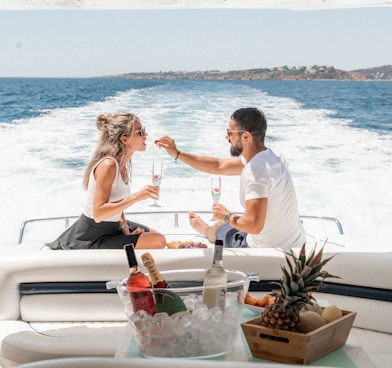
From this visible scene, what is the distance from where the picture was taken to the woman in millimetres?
3059

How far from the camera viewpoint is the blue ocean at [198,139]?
1165cm

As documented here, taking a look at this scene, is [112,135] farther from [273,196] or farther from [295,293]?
[295,293]

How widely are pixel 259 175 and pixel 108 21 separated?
24.0 meters

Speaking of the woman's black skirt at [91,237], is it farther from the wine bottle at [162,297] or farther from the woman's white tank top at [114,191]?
the wine bottle at [162,297]

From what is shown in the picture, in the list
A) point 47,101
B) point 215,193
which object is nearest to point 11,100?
point 47,101

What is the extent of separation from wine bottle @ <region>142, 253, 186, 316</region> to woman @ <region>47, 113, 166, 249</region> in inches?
42.7

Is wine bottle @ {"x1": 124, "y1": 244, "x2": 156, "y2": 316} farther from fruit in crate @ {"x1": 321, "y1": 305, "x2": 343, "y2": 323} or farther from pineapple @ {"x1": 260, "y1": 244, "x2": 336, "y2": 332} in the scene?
fruit in crate @ {"x1": 321, "y1": 305, "x2": 343, "y2": 323}

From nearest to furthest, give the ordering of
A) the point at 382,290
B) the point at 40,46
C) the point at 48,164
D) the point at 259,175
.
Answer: the point at 382,290 → the point at 259,175 → the point at 48,164 → the point at 40,46

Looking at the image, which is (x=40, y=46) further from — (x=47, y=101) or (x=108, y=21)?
(x=47, y=101)

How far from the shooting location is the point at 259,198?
9.37 ft

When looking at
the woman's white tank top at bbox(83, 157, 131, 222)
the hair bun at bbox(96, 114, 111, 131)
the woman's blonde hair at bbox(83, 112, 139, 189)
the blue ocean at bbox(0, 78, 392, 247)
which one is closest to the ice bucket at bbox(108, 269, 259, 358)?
the woman's white tank top at bbox(83, 157, 131, 222)

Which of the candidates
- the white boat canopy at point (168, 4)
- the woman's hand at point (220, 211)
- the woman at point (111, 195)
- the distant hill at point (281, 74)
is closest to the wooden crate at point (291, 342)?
the woman's hand at point (220, 211)

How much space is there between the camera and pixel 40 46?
27.4 m

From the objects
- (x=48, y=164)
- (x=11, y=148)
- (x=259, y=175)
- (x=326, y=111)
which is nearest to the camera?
(x=259, y=175)
